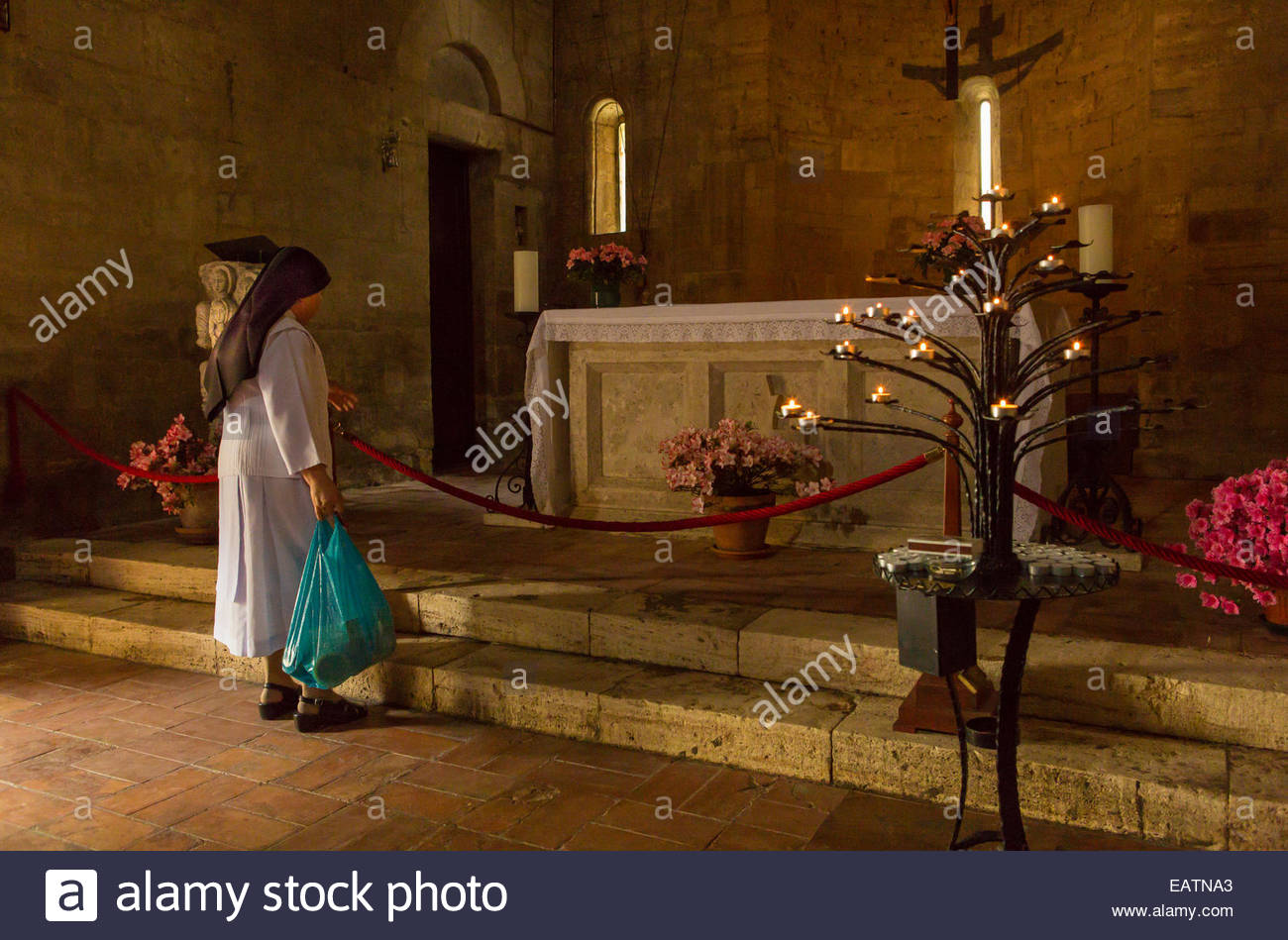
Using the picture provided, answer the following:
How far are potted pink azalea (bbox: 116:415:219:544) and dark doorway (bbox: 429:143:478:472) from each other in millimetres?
4507

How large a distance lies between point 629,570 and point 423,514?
2754mm

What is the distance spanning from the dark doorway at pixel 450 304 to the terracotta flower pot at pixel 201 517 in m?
4.57

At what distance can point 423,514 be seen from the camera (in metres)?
7.77

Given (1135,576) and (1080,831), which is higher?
(1135,576)

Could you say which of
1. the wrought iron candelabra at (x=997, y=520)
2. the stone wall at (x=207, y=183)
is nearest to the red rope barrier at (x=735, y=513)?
the wrought iron candelabra at (x=997, y=520)

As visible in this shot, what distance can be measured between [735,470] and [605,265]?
2173 mm

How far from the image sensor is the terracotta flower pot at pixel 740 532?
5745 millimetres

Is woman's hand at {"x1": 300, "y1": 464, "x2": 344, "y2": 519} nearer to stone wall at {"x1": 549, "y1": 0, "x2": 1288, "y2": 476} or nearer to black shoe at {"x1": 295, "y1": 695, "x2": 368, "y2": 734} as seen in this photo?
black shoe at {"x1": 295, "y1": 695, "x2": 368, "y2": 734}

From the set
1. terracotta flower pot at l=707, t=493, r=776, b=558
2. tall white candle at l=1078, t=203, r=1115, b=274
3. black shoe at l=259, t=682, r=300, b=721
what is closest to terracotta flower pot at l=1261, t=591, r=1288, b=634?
tall white candle at l=1078, t=203, r=1115, b=274

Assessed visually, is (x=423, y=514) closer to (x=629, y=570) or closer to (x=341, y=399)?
(x=629, y=570)

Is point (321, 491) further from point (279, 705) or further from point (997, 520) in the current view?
point (997, 520)

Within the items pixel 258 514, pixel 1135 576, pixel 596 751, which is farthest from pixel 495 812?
pixel 1135 576

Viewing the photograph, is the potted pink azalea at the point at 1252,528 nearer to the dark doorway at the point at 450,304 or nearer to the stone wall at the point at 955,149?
the stone wall at the point at 955,149

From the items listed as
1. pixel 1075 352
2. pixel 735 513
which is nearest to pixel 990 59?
pixel 735 513
